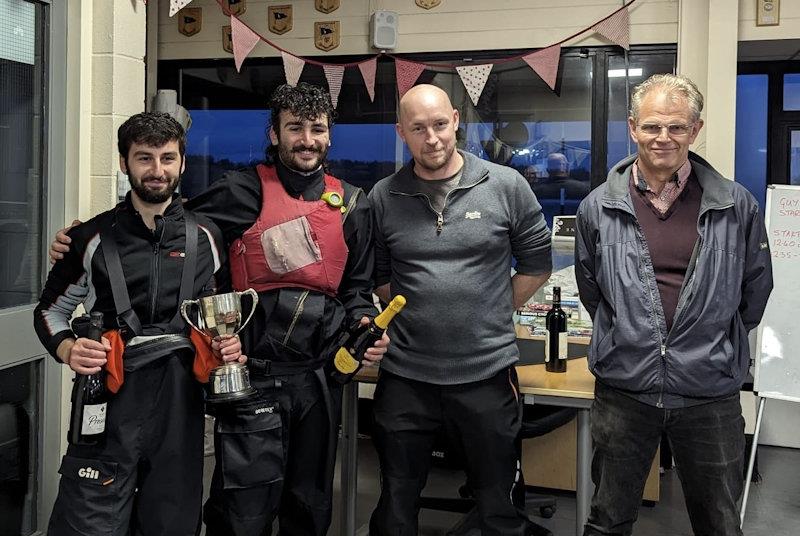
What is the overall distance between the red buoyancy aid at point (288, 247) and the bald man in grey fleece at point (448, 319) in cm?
20

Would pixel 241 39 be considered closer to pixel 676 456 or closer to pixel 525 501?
pixel 525 501

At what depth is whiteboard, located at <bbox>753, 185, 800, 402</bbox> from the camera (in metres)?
3.33

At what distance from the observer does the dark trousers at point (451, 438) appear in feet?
7.56

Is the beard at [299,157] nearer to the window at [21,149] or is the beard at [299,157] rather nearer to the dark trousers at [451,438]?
the dark trousers at [451,438]

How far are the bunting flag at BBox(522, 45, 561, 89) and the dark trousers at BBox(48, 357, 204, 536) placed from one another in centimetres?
298

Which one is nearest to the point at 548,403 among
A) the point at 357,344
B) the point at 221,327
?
the point at 357,344

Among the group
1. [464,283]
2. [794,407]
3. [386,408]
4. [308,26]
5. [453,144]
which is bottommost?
[794,407]

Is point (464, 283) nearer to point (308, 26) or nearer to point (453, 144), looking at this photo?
point (453, 144)

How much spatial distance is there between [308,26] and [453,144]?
109 inches

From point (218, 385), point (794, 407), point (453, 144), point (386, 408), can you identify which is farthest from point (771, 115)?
point (218, 385)

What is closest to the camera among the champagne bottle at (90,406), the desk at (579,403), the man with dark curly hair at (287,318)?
the champagne bottle at (90,406)

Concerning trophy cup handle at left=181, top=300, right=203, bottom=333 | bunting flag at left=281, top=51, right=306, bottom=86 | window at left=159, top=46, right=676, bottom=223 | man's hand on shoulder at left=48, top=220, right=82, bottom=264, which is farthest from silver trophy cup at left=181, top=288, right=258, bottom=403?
window at left=159, top=46, right=676, bottom=223

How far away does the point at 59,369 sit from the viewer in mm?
2910

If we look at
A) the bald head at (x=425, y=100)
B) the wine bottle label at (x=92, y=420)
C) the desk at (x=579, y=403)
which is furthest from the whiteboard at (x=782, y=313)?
the wine bottle label at (x=92, y=420)
